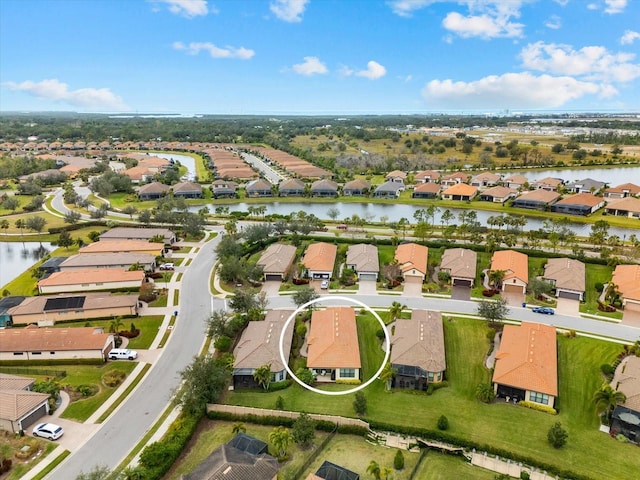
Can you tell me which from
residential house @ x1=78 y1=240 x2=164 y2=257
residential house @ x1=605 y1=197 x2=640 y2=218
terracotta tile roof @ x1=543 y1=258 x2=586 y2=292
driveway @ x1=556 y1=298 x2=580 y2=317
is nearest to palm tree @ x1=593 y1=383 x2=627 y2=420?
driveway @ x1=556 y1=298 x2=580 y2=317

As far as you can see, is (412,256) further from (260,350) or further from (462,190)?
(462,190)

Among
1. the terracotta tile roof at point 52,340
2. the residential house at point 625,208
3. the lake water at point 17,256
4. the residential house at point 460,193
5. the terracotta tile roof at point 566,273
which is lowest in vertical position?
the terracotta tile roof at point 52,340

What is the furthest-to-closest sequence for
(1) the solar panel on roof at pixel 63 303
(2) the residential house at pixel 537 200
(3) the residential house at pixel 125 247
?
(2) the residential house at pixel 537 200 < (3) the residential house at pixel 125 247 < (1) the solar panel on roof at pixel 63 303

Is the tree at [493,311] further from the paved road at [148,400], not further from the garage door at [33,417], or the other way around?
the garage door at [33,417]

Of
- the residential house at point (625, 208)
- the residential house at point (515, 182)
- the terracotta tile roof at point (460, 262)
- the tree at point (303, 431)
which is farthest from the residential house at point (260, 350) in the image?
the residential house at point (515, 182)

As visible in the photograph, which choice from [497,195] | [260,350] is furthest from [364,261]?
[497,195]

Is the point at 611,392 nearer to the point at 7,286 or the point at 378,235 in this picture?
the point at 378,235

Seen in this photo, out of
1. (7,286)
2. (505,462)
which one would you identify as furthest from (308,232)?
(505,462)

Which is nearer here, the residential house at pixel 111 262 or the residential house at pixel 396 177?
the residential house at pixel 111 262
